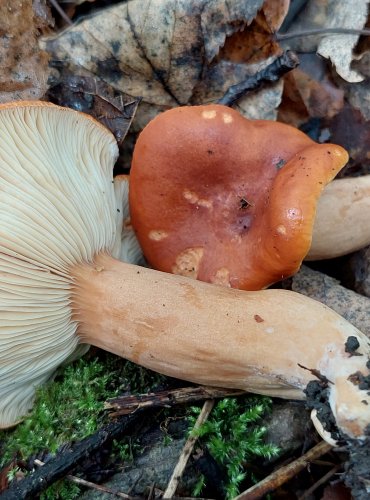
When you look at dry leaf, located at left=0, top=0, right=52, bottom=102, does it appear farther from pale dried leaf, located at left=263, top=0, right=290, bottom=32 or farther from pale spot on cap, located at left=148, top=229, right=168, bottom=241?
pale dried leaf, located at left=263, top=0, right=290, bottom=32

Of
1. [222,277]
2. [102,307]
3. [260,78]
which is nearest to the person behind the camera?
[102,307]

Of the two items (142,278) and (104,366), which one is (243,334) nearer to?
(142,278)

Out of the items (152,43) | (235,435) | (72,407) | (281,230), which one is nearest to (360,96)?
(152,43)

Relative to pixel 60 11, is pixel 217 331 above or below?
below

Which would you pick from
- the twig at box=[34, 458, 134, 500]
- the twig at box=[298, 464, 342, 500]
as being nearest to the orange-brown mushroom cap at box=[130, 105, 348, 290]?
the twig at box=[298, 464, 342, 500]

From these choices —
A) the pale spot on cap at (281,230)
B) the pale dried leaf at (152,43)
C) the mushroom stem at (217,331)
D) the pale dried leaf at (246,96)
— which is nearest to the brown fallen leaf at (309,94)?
the pale dried leaf at (246,96)

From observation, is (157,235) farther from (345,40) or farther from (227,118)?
(345,40)
